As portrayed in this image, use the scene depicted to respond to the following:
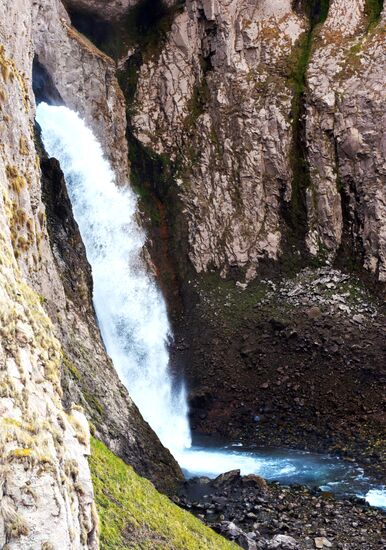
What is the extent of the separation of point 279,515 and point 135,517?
8.20 meters

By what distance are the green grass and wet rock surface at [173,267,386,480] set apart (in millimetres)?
13620

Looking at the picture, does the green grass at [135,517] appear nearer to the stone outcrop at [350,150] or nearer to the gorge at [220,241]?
the gorge at [220,241]

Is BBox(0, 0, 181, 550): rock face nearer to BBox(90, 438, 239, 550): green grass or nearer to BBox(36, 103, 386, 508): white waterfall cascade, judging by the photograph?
BBox(90, 438, 239, 550): green grass

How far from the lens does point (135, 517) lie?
1084cm

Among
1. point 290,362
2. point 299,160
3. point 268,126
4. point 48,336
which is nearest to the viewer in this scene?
point 48,336

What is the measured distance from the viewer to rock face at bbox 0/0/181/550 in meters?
5.59

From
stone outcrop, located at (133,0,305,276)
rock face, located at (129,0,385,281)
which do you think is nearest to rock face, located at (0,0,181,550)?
stone outcrop, located at (133,0,305,276)

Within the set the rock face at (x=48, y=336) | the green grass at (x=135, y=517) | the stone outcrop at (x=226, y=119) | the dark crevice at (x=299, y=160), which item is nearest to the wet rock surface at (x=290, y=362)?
the dark crevice at (x=299, y=160)

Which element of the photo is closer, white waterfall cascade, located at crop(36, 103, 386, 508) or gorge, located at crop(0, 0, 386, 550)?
gorge, located at crop(0, 0, 386, 550)

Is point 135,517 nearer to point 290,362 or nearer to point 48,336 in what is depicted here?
point 48,336

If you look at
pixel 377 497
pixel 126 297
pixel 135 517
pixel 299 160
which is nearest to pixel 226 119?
pixel 299 160

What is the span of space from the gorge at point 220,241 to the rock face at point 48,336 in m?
0.13

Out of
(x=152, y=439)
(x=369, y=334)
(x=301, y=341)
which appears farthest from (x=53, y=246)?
(x=369, y=334)

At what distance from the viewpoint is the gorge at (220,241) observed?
17578 mm
